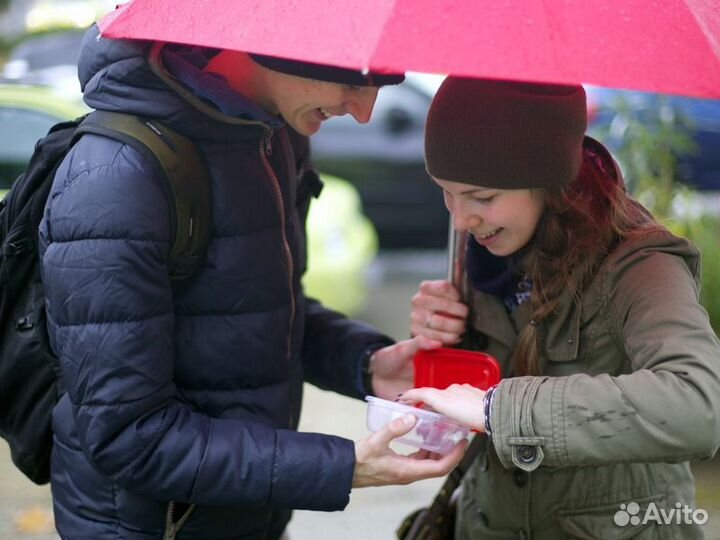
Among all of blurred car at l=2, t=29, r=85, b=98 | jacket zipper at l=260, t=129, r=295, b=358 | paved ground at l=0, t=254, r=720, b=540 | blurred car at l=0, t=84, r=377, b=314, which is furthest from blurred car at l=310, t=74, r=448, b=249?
jacket zipper at l=260, t=129, r=295, b=358

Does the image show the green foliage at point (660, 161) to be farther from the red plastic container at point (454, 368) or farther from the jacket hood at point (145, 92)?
the jacket hood at point (145, 92)

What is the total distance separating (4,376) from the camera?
2605 millimetres

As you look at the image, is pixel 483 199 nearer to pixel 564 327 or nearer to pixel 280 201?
pixel 564 327

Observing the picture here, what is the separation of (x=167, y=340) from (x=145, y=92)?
52 cm

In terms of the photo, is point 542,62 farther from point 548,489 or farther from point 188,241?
point 548,489

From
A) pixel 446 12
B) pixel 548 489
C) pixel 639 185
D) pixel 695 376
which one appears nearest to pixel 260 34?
pixel 446 12

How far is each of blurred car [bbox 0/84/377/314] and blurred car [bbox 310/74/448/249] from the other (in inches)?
Result: 52.4

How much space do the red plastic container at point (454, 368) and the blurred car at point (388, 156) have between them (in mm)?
6654

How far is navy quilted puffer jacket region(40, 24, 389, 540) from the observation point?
2.26 m

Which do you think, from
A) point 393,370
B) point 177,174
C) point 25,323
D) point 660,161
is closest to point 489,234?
point 393,370

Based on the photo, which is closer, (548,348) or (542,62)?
(542,62)

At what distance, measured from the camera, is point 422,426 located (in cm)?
249

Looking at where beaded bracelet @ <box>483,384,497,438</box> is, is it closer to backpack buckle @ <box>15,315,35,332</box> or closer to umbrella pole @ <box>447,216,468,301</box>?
umbrella pole @ <box>447,216,468,301</box>

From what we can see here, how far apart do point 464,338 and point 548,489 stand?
43cm
